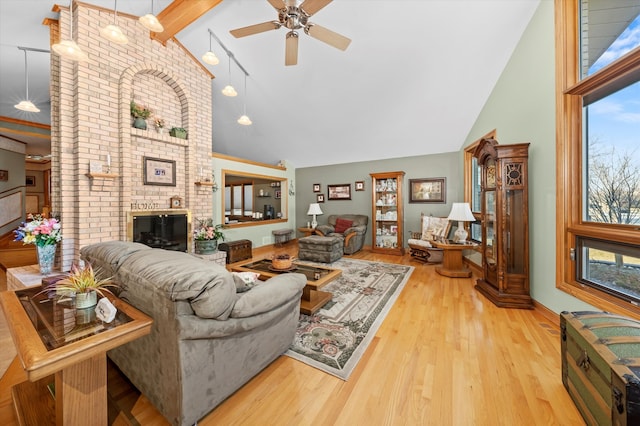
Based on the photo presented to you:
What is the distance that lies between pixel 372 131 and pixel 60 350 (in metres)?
5.51

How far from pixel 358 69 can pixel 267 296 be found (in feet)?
12.8

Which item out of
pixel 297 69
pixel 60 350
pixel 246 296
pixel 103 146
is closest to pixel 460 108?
pixel 297 69

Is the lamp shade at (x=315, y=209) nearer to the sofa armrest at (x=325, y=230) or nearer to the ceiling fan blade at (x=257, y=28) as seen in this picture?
the sofa armrest at (x=325, y=230)

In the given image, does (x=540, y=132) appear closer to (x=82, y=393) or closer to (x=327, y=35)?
(x=327, y=35)

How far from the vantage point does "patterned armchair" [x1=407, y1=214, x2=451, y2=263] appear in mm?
4840

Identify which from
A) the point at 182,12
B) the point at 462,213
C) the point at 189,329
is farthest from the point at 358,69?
the point at 189,329

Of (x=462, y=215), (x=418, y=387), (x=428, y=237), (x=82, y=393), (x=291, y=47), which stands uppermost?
(x=291, y=47)

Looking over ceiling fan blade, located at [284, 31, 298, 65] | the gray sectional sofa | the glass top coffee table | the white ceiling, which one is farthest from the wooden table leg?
the white ceiling

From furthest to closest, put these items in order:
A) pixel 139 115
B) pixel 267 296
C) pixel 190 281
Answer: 1. pixel 139 115
2. pixel 267 296
3. pixel 190 281

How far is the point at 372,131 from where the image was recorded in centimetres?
533

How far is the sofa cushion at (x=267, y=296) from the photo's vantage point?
1.36m

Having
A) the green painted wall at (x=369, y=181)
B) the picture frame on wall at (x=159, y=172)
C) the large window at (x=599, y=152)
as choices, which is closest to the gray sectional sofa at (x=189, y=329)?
the picture frame on wall at (x=159, y=172)

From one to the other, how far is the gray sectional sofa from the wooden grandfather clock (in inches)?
112

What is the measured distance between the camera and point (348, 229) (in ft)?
18.7
